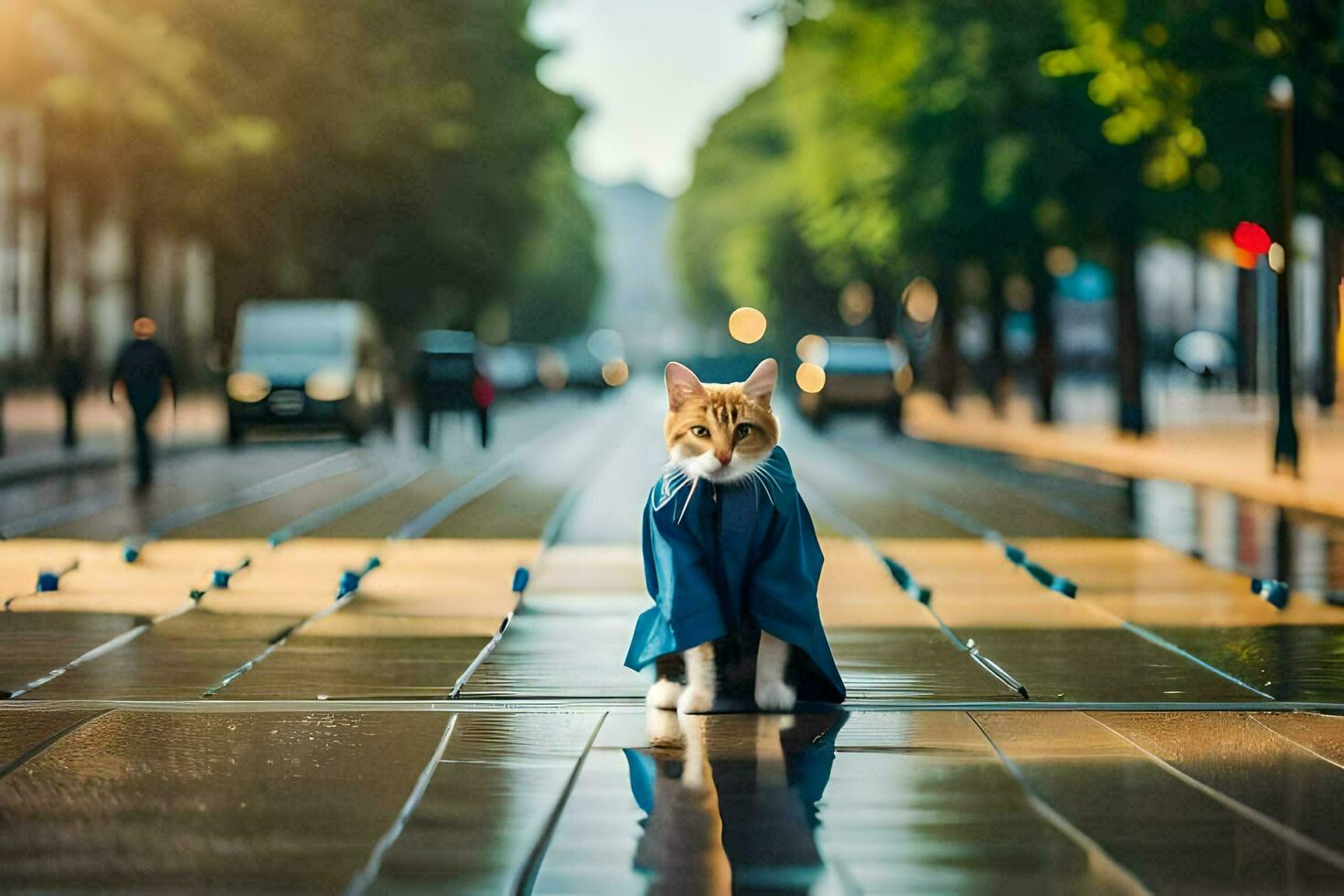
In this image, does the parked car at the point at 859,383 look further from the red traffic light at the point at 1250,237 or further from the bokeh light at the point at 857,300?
the bokeh light at the point at 857,300

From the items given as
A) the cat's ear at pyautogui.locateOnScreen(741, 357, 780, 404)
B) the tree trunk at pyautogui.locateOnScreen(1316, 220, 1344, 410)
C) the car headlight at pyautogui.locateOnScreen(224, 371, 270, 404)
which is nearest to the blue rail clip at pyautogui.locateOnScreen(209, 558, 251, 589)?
the cat's ear at pyautogui.locateOnScreen(741, 357, 780, 404)

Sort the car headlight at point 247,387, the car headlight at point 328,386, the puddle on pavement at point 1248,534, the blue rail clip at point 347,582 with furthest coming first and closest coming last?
the car headlight at point 328,386, the car headlight at point 247,387, the puddle on pavement at point 1248,534, the blue rail clip at point 347,582

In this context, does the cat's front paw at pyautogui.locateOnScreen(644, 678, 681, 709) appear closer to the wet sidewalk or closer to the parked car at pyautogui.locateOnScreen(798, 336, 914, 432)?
the wet sidewalk

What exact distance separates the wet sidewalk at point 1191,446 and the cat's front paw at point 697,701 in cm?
1416

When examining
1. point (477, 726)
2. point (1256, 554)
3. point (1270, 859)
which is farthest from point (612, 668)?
point (1256, 554)

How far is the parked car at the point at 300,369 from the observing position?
35312mm

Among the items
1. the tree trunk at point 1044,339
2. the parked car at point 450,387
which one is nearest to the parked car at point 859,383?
the tree trunk at point 1044,339

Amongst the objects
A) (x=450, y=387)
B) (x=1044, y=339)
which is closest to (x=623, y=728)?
(x=450, y=387)

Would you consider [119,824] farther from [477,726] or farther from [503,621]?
[503,621]

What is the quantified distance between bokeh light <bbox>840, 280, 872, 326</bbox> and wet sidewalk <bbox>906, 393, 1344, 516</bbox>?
14.5m

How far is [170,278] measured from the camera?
6981cm

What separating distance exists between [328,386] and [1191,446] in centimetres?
1333

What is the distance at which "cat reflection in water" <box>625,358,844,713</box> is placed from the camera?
795 cm

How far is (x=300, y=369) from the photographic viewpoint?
35.6 metres
